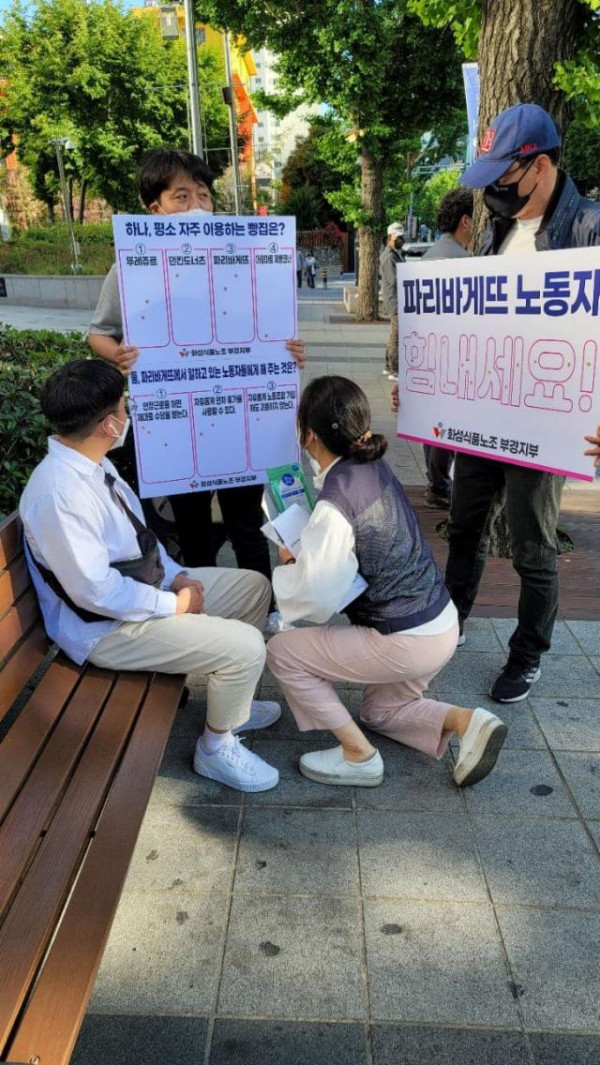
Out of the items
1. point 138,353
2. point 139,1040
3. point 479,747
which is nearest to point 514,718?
point 479,747

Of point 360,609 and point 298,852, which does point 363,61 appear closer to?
point 360,609

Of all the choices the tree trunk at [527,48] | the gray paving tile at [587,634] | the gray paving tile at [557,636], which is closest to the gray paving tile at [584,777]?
the gray paving tile at [557,636]

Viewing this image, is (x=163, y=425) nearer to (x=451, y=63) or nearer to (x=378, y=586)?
(x=378, y=586)

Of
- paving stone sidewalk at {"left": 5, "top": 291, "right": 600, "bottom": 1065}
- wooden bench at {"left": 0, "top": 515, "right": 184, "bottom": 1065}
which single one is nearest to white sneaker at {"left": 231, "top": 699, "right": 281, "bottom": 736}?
paving stone sidewalk at {"left": 5, "top": 291, "right": 600, "bottom": 1065}

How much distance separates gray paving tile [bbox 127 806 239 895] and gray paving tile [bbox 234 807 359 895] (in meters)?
0.05

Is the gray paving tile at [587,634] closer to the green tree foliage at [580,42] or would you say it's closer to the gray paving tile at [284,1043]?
the gray paving tile at [284,1043]

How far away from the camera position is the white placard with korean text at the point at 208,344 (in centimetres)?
288

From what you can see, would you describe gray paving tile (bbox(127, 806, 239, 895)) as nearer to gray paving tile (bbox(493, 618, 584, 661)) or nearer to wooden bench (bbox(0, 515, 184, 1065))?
wooden bench (bbox(0, 515, 184, 1065))

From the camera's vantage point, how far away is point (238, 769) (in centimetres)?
265

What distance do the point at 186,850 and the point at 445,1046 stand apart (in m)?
0.94

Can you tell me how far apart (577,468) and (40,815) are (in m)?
2.02

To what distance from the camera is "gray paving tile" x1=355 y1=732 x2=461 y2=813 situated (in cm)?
259

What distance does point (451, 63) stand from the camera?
14977 mm

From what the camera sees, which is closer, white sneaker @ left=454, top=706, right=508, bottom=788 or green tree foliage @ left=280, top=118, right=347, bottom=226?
white sneaker @ left=454, top=706, right=508, bottom=788
